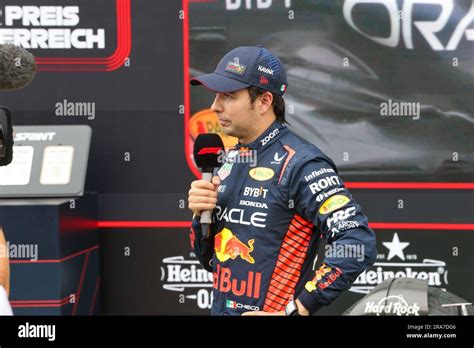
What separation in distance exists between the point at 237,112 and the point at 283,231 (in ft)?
1.47

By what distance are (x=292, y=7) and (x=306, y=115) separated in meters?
0.64

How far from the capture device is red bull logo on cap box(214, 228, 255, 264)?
2.86 meters

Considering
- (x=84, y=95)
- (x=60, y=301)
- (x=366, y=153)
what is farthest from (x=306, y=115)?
(x=60, y=301)

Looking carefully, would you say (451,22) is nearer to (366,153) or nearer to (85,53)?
(366,153)

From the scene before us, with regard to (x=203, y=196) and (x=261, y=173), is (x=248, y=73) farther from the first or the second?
(x=203, y=196)

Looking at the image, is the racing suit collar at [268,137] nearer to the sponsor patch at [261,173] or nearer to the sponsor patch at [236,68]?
the sponsor patch at [261,173]

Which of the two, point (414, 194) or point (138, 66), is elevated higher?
point (138, 66)

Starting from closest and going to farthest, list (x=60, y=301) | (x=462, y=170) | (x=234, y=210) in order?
(x=234, y=210) → (x=60, y=301) → (x=462, y=170)

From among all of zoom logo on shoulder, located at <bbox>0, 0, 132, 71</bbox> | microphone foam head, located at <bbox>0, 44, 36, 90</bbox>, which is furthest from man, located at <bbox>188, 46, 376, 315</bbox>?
zoom logo on shoulder, located at <bbox>0, 0, 132, 71</bbox>

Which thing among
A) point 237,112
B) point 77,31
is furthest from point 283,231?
point 77,31

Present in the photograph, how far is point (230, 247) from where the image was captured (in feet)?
9.55

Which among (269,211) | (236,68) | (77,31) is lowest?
(269,211)

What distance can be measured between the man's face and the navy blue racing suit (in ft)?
0.21

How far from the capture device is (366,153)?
16.9ft
